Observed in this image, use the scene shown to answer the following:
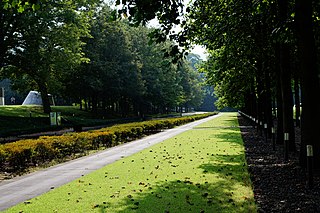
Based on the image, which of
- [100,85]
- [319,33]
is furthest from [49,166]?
[100,85]

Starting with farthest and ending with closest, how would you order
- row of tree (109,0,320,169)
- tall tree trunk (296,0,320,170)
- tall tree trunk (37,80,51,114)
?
tall tree trunk (37,80,51,114) < tall tree trunk (296,0,320,170) < row of tree (109,0,320,169)

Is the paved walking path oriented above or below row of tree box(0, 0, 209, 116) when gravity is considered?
below

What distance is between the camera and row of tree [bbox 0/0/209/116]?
3309 centimetres

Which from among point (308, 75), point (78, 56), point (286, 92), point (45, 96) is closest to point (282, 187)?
point (308, 75)

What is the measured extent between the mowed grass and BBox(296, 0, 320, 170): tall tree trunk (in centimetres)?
221

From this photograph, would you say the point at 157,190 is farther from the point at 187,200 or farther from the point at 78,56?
the point at 78,56

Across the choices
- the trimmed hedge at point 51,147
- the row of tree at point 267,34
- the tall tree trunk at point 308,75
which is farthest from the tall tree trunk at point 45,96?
the tall tree trunk at point 308,75

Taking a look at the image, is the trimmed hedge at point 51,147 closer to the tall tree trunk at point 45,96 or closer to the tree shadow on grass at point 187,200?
the tree shadow on grass at point 187,200

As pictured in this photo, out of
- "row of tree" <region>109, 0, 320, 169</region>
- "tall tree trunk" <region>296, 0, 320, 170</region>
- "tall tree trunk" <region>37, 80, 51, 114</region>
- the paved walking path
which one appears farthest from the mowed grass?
"tall tree trunk" <region>37, 80, 51, 114</region>

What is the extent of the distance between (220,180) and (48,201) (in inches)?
175

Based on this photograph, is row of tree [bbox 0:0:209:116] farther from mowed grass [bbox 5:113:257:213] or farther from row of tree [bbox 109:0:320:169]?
mowed grass [bbox 5:113:257:213]

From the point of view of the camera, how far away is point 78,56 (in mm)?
36938

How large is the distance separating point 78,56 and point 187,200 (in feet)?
104

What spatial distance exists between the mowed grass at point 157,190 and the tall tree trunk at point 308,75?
2.21m
